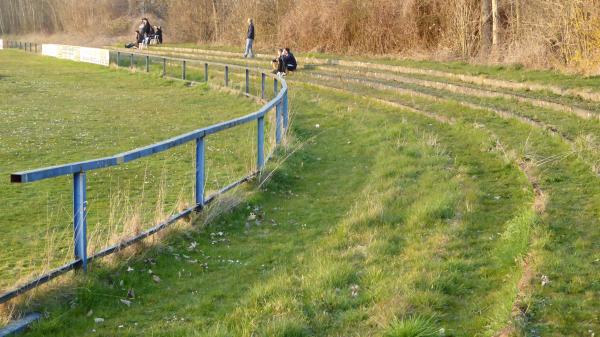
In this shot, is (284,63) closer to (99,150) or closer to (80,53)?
(99,150)

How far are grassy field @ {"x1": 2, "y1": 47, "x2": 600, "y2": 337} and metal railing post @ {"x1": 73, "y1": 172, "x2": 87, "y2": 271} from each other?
0.21 meters

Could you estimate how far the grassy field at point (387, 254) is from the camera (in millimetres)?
5336

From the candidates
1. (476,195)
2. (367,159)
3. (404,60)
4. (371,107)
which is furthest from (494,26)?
(476,195)

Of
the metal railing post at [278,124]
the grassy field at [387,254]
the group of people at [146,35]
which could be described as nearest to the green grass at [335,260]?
the grassy field at [387,254]

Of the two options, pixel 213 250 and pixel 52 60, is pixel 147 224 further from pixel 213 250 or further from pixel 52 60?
pixel 52 60

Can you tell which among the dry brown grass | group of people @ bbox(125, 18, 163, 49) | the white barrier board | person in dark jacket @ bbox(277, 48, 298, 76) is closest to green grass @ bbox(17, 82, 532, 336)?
the dry brown grass

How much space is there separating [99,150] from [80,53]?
99.5ft

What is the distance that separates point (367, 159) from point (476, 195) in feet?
10.8

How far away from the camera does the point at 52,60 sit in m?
44.9

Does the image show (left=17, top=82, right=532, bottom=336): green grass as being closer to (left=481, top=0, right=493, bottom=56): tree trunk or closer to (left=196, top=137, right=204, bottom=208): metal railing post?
(left=196, top=137, right=204, bottom=208): metal railing post

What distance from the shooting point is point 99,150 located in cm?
1423

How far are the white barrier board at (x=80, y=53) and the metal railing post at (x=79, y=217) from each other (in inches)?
1256

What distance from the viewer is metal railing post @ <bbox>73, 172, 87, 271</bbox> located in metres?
6.08

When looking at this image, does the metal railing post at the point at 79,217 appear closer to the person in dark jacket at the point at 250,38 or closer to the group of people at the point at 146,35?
the person in dark jacket at the point at 250,38
